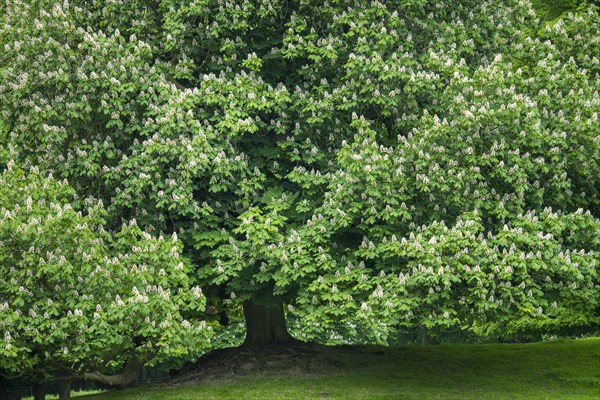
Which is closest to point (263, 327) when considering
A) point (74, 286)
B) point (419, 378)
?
point (419, 378)

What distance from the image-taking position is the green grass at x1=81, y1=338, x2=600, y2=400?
70.6ft

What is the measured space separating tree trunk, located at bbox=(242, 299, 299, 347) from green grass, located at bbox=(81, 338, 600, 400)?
1.31m

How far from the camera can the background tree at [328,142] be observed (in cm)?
1941

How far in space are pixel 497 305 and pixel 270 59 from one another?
9772mm

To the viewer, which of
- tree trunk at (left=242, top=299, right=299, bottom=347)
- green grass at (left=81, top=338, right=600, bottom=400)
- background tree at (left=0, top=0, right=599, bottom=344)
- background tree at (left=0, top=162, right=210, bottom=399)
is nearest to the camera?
background tree at (left=0, top=162, right=210, bottom=399)

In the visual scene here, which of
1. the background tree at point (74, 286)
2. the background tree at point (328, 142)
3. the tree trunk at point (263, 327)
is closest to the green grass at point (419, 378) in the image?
the tree trunk at point (263, 327)

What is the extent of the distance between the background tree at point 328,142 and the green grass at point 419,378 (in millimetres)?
2589

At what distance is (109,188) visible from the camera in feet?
70.8

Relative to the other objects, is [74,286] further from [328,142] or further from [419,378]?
[419,378]

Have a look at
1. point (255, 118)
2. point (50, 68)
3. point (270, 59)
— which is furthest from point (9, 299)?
point (270, 59)

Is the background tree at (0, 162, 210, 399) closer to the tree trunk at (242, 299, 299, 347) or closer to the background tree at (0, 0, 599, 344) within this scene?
the background tree at (0, 0, 599, 344)

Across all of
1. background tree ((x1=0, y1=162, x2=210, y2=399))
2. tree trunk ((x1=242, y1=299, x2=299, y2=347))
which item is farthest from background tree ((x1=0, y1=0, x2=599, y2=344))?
tree trunk ((x1=242, y1=299, x2=299, y2=347))

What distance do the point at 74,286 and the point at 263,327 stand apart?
7.78m

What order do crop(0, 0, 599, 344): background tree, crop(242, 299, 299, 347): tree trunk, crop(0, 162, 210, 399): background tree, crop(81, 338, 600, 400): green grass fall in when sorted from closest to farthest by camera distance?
crop(0, 162, 210, 399): background tree, crop(0, 0, 599, 344): background tree, crop(81, 338, 600, 400): green grass, crop(242, 299, 299, 347): tree trunk
